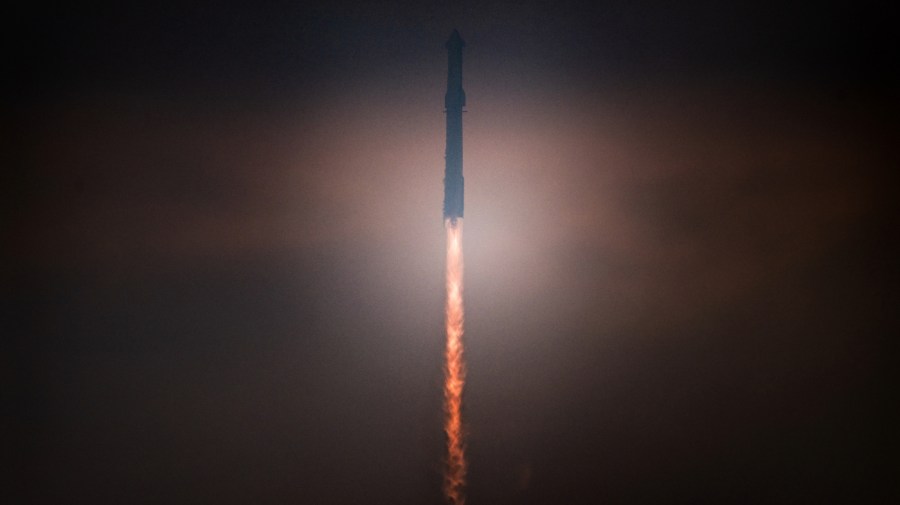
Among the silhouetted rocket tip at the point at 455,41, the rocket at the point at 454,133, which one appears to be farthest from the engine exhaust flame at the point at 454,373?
the silhouetted rocket tip at the point at 455,41

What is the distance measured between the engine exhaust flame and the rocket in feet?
0.44

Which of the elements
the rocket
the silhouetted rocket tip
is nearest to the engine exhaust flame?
the rocket

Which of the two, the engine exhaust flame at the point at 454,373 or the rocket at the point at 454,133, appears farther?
the engine exhaust flame at the point at 454,373

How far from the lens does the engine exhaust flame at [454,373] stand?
4.55 metres

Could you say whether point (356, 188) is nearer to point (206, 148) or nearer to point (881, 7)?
point (206, 148)

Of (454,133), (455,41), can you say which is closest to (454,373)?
(454,133)

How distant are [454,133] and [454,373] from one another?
1591mm

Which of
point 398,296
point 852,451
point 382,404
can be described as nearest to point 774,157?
point 852,451

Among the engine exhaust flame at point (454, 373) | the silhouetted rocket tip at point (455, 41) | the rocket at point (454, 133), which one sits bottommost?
the engine exhaust flame at point (454, 373)

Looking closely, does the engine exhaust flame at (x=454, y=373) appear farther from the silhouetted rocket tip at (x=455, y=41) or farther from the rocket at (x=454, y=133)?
the silhouetted rocket tip at (x=455, y=41)

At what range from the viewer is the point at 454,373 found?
4605 millimetres

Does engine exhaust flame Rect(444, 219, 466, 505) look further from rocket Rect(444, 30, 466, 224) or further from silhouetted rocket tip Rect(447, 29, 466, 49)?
silhouetted rocket tip Rect(447, 29, 466, 49)

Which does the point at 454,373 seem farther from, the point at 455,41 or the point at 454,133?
the point at 455,41

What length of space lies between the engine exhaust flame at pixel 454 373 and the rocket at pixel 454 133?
13 cm
